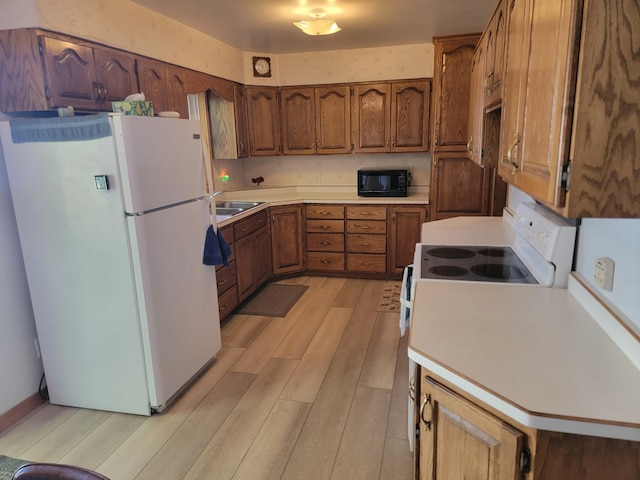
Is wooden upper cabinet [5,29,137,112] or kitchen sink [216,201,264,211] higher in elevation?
wooden upper cabinet [5,29,137,112]

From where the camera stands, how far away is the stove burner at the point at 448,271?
186cm

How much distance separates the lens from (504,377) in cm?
104

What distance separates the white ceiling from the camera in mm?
2941

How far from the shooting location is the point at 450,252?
2.21 m

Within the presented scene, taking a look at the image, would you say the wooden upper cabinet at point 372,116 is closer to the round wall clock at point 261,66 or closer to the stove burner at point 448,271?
the round wall clock at point 261,66

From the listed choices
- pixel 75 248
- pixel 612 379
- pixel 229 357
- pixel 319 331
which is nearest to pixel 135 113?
pixel 75 248

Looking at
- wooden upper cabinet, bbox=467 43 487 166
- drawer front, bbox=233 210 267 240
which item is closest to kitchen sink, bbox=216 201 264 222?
drawer front, bbox=233 210 267 240

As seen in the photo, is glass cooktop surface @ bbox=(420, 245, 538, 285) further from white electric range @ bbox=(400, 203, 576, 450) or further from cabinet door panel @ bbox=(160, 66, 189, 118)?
cabinet door panel @ bbox=(160, 66, 189, 118)

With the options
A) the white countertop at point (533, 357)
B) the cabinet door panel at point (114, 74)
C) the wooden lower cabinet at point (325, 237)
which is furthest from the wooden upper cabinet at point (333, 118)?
the white countertop at point (533, 357)

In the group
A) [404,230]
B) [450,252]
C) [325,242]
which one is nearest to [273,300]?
[325,242]

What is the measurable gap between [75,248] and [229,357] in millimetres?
1267

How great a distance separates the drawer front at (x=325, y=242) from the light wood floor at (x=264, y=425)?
1.53 metres

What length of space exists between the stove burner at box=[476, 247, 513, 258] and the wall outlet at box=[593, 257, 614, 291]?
0.78 metres

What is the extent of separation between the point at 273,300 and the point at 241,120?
192 centimetres
